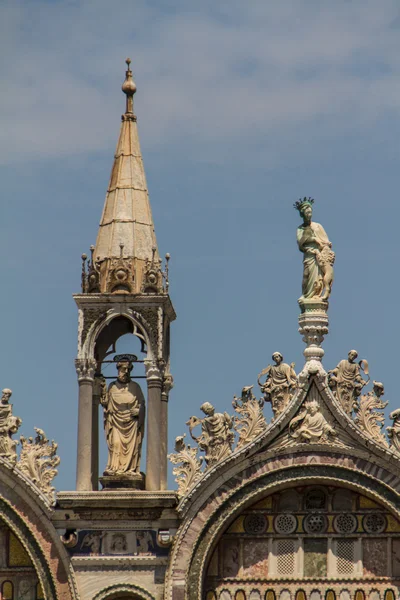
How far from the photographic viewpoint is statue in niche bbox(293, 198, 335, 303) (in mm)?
36406

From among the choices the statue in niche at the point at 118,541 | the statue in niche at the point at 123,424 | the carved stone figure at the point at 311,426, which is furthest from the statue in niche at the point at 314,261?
the statue in niche at the point at 118,541

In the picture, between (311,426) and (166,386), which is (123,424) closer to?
(166,386)

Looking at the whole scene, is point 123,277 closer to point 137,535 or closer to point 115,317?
point 115,317

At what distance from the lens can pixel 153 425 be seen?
3600 centimetres

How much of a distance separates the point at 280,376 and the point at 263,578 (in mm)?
2975

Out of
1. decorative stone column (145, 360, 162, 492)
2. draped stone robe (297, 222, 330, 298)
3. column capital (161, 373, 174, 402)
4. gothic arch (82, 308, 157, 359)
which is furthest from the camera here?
column capital (161, 373, 174, 402)

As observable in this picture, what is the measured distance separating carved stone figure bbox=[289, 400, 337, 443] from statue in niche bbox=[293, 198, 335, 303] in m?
1.76

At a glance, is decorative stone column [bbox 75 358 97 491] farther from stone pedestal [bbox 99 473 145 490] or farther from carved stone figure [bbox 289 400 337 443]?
carved stone figure [bbox 289 400 337 443]

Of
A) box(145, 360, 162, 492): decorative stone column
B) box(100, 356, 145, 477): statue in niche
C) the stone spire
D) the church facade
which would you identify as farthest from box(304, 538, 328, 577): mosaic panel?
the stone spire

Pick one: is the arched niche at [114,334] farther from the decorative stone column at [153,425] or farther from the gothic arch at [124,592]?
the gothic arch at [124,592]

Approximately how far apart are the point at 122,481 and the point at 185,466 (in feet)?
3.23

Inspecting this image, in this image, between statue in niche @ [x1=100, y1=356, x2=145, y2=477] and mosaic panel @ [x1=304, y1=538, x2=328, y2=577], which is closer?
mosaic panel @ [x1=304, y1=538, x2=328, y2=577]

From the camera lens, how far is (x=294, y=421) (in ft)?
117

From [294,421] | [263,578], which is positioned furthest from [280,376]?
[263,578]
